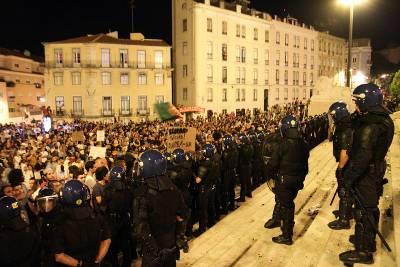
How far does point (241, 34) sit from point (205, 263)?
146 feet

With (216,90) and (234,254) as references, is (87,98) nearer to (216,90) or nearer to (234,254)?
(216,90)

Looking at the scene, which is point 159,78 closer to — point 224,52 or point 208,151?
point 224,52

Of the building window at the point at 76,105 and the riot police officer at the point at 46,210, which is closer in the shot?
the riot police officer at the point at 46,210

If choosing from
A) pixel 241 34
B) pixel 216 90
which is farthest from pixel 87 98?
pixel 241 34

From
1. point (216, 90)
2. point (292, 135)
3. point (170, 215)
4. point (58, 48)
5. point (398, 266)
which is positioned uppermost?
point (58, 48)

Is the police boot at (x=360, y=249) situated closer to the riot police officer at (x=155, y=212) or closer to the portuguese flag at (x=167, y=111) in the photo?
the riot police officer at (x=155, y=212)

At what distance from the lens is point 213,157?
23.8ft

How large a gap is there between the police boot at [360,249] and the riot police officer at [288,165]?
3.60 ft

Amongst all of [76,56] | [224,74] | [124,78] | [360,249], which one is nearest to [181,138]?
[360,249]

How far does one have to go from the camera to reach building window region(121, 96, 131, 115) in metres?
42.6

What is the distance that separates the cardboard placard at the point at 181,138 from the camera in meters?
9.35

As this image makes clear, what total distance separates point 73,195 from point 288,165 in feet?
10.4

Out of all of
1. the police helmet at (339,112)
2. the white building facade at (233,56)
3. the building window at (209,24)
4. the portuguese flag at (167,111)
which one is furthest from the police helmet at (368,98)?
the building window at (209,24)

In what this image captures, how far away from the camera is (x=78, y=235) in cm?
377
